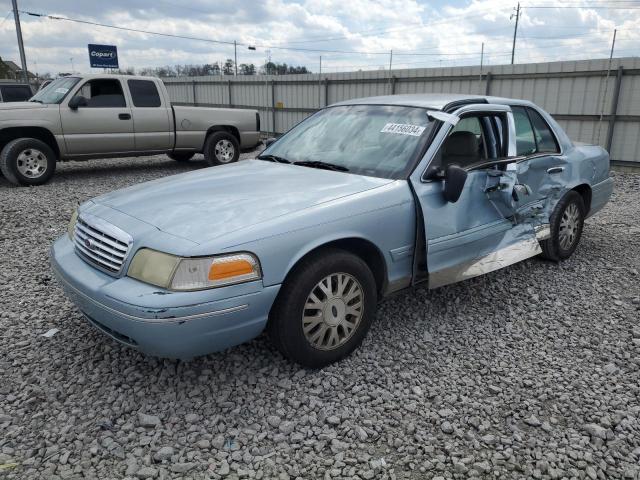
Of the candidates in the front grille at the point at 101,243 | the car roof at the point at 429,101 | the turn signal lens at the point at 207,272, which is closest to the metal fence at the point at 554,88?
the car roof at the point at 429,101

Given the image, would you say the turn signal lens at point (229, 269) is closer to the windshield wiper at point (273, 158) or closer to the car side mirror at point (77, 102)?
the windshield wiper at point (273, 158)

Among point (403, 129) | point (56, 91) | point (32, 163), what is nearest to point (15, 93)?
point (56, 91)

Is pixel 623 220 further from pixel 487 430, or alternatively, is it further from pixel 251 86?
pixel 251 86

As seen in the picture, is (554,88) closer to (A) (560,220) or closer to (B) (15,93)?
(A) (560,220)

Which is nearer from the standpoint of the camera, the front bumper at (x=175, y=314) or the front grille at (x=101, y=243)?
the front bumper at (x=175, y=314)

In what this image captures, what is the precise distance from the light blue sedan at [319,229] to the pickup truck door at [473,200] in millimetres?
12

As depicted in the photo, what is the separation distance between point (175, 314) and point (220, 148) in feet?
29.8

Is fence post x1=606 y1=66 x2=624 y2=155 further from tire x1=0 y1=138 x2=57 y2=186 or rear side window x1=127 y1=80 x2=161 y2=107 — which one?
tire x1=0 y1=138 x2=57 y2=186

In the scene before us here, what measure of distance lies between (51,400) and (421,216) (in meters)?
2.45

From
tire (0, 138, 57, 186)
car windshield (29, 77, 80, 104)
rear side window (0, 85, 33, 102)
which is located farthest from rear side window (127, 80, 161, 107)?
rear side window (0, 85, 33, 102)

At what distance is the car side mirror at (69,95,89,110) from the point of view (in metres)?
8.84

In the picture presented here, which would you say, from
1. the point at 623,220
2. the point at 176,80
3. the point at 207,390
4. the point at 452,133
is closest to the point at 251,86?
the point at 176,80

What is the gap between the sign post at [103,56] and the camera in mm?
19438

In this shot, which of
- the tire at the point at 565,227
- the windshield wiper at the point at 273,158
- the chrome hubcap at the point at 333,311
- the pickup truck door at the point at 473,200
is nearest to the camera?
the chrome hubcap at the point at 333,311
